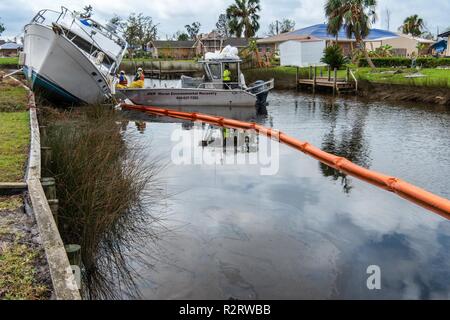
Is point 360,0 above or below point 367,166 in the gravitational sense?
above

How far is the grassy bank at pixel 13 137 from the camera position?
25.3ft

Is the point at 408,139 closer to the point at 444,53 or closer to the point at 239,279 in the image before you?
the point at 239,279

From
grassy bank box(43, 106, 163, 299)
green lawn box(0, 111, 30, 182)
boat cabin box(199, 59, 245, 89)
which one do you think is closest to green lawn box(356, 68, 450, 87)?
boat cabin box(199, 59, 245, 89)

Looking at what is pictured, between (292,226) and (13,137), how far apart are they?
20.5 feet

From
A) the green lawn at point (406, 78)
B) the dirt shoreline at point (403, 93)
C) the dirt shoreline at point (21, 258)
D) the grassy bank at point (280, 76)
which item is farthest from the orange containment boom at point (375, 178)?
the grassy bank at point (280, 76)

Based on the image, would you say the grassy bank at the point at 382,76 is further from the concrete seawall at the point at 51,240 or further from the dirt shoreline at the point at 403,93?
the concrete seawall at the point at 51,240

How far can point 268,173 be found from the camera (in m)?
12.2

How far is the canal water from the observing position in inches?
257

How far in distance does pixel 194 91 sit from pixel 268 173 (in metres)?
14.1

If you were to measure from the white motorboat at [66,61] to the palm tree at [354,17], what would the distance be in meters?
26.5

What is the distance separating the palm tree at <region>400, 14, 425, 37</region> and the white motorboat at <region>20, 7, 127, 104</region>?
61.2m

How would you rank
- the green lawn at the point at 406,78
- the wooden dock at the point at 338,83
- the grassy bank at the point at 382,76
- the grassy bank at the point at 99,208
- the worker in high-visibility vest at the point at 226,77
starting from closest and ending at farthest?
the grassy bank at the point at 99,208 → the worker in high-visibility vest at the point at 226,77 → the green lawn at the point at 406,78 → the grassy bank at the point at 382,76 → the wooden dock at the point at 338,83

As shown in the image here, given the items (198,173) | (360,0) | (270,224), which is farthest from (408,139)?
(360,0)

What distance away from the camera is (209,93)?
999 inches
